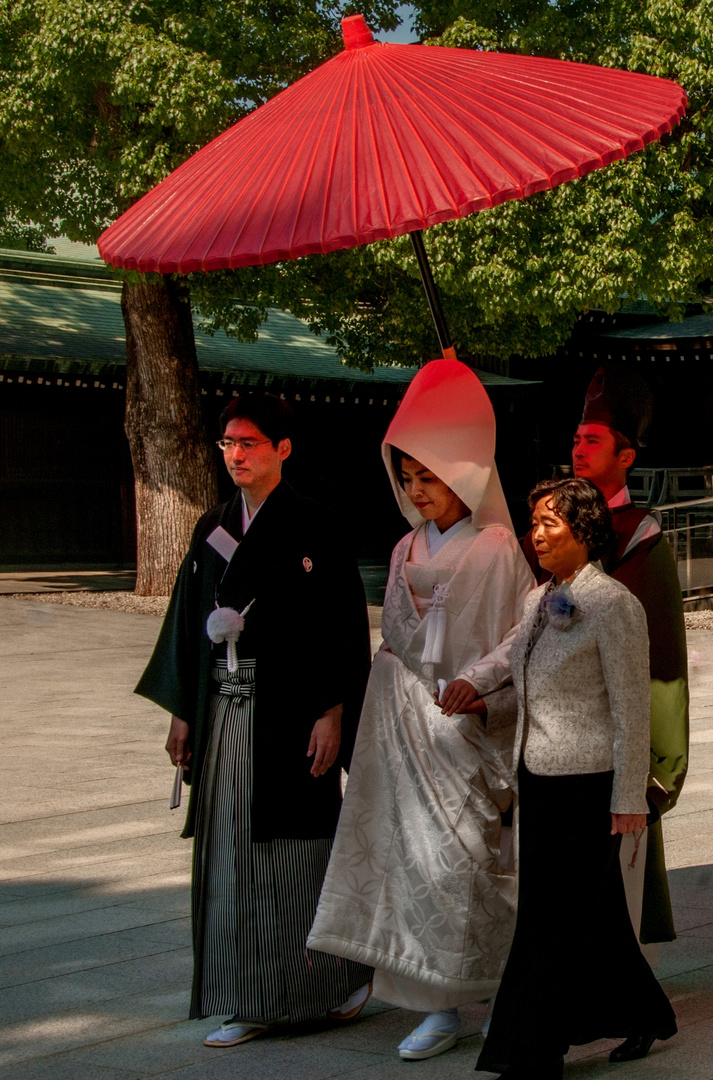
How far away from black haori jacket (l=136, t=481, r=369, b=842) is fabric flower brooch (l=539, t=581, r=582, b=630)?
26.6 inches

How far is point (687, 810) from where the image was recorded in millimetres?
5488

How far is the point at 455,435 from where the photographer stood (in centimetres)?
318

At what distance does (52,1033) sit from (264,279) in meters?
10.1

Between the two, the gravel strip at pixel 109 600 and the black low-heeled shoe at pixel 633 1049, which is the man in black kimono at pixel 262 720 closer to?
A: the black low-heeled shoe at pixel 633 1049

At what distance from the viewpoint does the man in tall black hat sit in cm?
298

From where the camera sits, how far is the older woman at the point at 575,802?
2760 mm

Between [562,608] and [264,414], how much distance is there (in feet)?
3.23

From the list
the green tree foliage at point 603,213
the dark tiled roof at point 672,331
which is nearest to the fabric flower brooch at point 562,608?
the green tree foliage at point 603,213

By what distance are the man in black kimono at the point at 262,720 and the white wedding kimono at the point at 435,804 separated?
0.45ft

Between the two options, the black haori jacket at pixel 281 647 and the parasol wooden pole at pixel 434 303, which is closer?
the black haori jacket at pixel 281 647

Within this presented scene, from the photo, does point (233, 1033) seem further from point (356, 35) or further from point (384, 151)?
point (356, 35)

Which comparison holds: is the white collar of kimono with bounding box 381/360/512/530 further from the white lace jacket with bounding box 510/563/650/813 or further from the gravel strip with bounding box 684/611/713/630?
the gravel strip with bounding box 684/611/713/630

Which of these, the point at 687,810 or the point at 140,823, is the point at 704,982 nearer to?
the point at 687,810

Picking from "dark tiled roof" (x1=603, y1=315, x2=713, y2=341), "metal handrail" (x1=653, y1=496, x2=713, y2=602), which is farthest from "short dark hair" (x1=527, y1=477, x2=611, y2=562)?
"dark tiled roof" (x1=603, y1=315, x2=713, y2=341)
